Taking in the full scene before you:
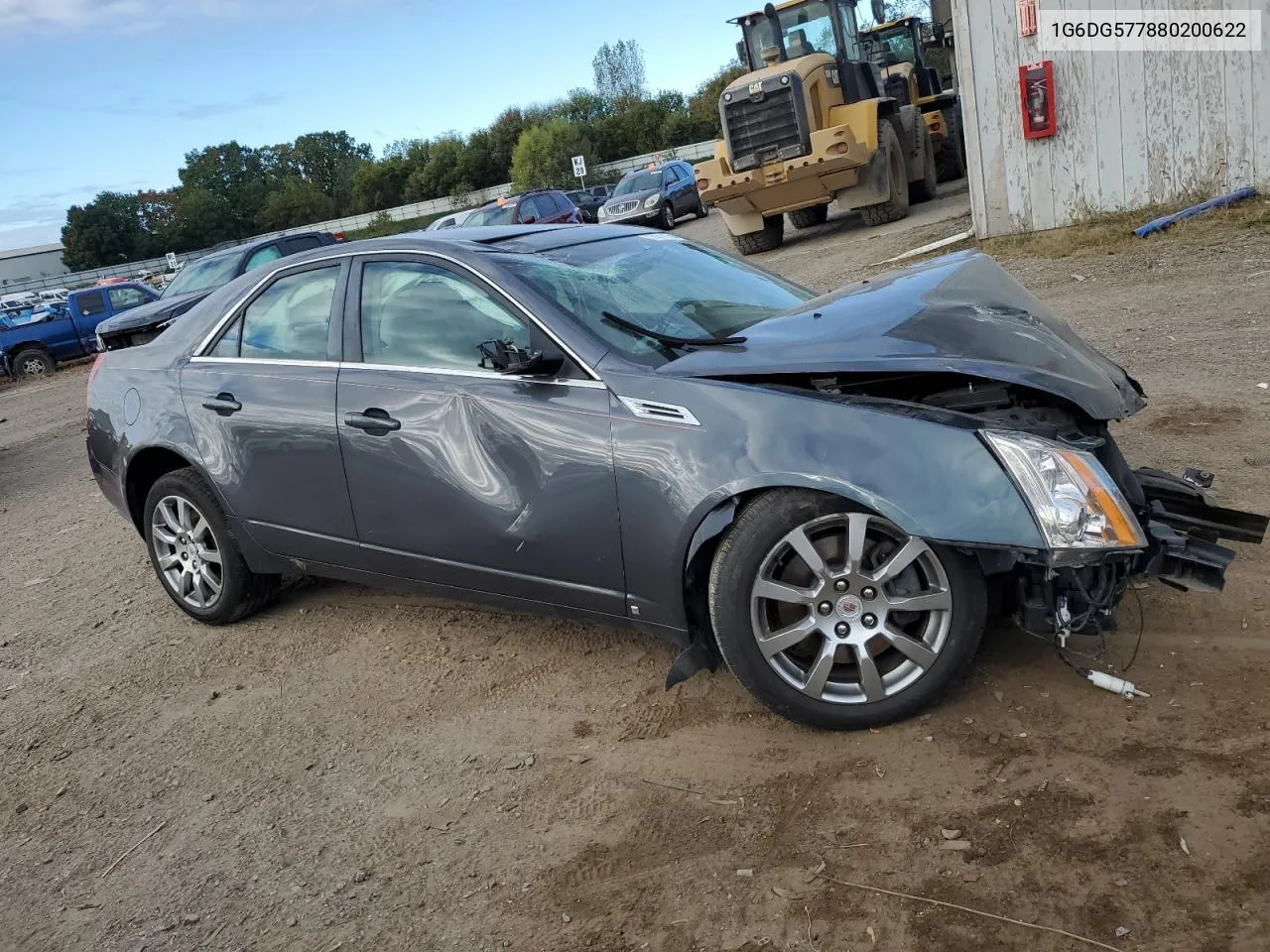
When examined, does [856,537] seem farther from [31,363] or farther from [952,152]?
[31,363]

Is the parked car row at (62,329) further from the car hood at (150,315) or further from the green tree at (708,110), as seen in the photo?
the green tree at (708,110)

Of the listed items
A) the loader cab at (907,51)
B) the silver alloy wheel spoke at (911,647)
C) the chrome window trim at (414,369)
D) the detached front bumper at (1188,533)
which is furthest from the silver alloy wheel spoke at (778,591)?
the loader cab at (907,51)

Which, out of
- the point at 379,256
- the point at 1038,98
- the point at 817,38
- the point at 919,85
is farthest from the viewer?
the point at 919,85

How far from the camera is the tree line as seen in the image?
6531 cm

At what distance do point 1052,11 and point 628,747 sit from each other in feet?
34.6

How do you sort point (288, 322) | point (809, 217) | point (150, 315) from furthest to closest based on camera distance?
1. point (809, 217)
2. point (150, 315)
3. point (288, 322)

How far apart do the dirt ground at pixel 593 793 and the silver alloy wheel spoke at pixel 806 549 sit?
0.57 meters

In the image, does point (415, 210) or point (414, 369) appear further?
point (415, 210)

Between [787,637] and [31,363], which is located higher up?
[31,363]

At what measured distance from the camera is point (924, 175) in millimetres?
17562

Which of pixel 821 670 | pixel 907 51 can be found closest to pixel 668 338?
pixel 821 670

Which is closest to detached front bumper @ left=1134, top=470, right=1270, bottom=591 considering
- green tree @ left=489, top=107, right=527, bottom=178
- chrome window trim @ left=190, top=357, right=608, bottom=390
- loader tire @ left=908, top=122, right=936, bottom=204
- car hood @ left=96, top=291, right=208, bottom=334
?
chrome window trim @ left=190, top=357, right=608, bottom=390

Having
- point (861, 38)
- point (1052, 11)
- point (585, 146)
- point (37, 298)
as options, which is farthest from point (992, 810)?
point (585, 146)

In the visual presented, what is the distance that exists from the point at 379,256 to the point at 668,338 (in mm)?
1356
